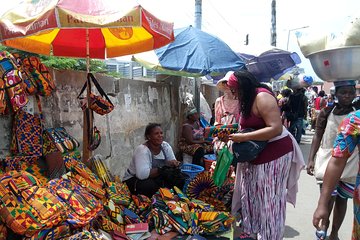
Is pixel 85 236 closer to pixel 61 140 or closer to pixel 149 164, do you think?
pixel 61 140

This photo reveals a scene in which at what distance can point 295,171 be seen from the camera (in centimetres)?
308

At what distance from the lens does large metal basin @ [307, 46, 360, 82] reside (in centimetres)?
253

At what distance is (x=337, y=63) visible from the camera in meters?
2.61

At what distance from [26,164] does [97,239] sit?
884 millimetres

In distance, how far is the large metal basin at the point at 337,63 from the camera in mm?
2525

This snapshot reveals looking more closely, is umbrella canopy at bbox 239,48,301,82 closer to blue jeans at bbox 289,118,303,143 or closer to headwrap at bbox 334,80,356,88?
blue jeans at bbox 289,118,303,143

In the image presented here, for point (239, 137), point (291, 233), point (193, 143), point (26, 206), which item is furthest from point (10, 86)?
point (193, 143)

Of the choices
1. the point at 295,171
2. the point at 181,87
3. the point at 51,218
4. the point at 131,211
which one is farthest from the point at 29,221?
the point at 181,87

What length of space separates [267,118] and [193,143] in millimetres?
3113

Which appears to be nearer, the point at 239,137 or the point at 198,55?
the point at 239,137

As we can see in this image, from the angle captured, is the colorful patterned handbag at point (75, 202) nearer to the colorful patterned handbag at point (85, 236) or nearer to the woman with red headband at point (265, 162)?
the colorful patterned handbag at point (85, 236)

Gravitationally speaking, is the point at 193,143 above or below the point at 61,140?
below

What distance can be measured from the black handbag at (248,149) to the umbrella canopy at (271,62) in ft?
16.0

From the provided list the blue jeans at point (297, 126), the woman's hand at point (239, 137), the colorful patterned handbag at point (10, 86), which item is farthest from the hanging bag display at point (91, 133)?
the blue jeans at point (297, 126)
